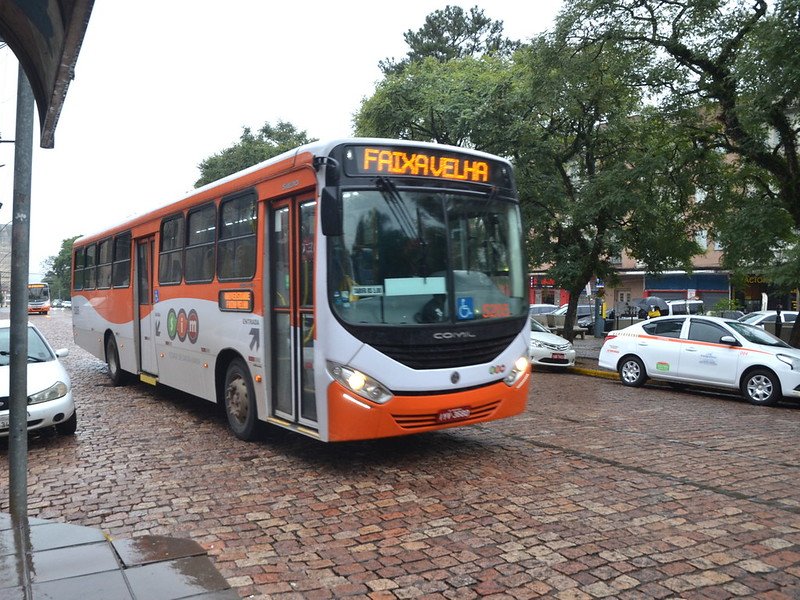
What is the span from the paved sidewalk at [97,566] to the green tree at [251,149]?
39792 mm

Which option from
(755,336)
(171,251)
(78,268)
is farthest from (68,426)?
(755,336)

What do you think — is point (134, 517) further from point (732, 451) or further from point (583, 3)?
point (583, 3)

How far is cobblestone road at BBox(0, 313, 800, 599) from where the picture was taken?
4.46 metres

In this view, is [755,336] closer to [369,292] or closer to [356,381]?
[369,292]

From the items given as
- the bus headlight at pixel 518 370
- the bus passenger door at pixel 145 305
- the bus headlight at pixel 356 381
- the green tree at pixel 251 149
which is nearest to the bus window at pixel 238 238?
the bus headlight at pixel 356 381

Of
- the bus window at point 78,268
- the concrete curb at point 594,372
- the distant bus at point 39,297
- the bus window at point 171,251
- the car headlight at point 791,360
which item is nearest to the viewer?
the bus window at point 171,251

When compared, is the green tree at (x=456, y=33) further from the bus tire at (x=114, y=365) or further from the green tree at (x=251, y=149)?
the bus tire at (x=114, y=365)

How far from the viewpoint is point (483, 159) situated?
7555 millimetres

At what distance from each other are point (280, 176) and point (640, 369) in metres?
10.2

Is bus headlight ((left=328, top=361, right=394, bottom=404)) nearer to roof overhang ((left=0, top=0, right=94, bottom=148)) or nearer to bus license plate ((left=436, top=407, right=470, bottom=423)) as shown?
bus license plate ((left=436, top=407, right=470, bottom=423))

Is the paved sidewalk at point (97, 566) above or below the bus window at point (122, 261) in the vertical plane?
below

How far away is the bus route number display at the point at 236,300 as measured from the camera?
Answer: 7.98 metres

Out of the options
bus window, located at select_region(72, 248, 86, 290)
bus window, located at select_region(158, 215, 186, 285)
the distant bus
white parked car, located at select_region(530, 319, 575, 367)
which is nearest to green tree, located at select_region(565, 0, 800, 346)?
white parked car, located at select_region(530, 319, 575, 367)

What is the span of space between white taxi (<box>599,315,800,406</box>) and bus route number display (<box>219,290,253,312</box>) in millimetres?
9325
